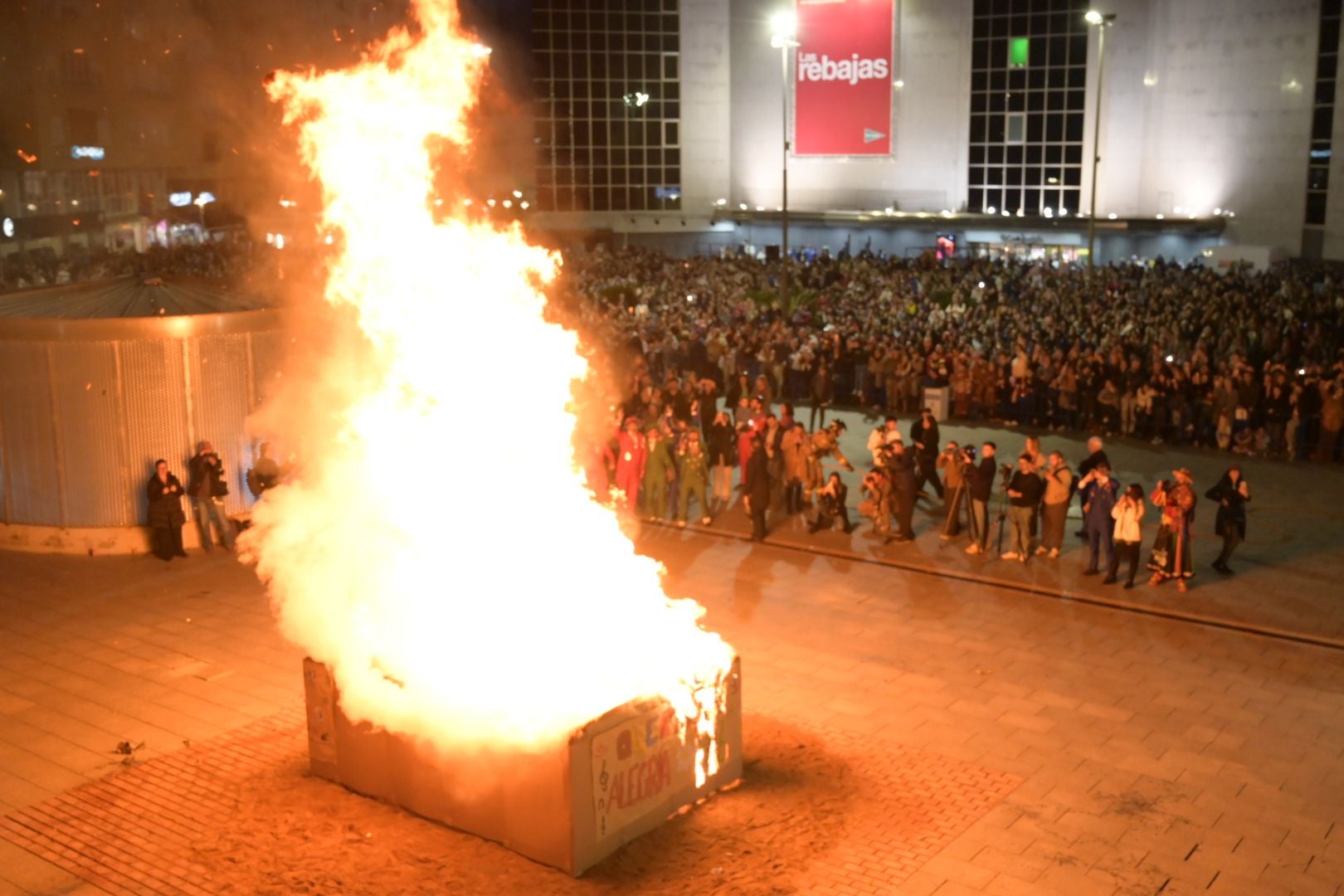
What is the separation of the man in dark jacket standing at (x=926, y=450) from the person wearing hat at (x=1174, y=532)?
12.9ft

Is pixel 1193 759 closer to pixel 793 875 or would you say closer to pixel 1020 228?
pixel 793 875

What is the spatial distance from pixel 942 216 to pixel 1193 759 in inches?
1702

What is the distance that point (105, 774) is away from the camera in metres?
11.1

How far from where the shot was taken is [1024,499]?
16234mm

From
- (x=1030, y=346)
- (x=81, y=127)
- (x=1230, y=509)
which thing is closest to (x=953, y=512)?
(x=1230, y=509)

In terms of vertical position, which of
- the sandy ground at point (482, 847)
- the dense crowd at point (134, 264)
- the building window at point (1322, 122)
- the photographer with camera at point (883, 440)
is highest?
the building window at point (1322, 122)

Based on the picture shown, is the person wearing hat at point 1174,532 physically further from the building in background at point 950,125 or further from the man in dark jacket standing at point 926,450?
the building in background at point 950,125

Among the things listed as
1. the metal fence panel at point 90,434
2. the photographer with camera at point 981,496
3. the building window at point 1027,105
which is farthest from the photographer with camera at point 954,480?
the building window at point 1027,105

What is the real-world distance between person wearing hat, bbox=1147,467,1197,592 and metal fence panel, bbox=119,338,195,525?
40.7 ft

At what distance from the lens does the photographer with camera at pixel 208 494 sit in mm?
17719

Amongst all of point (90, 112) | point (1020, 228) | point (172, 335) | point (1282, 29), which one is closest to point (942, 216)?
point (1020, 228)

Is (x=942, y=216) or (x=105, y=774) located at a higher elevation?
(x=942, y=216)

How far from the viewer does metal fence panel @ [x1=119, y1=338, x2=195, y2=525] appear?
17.7m

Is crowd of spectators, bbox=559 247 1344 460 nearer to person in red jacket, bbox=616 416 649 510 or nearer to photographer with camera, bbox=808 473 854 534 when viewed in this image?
person in red jacket, bbox=616 416 649 510
